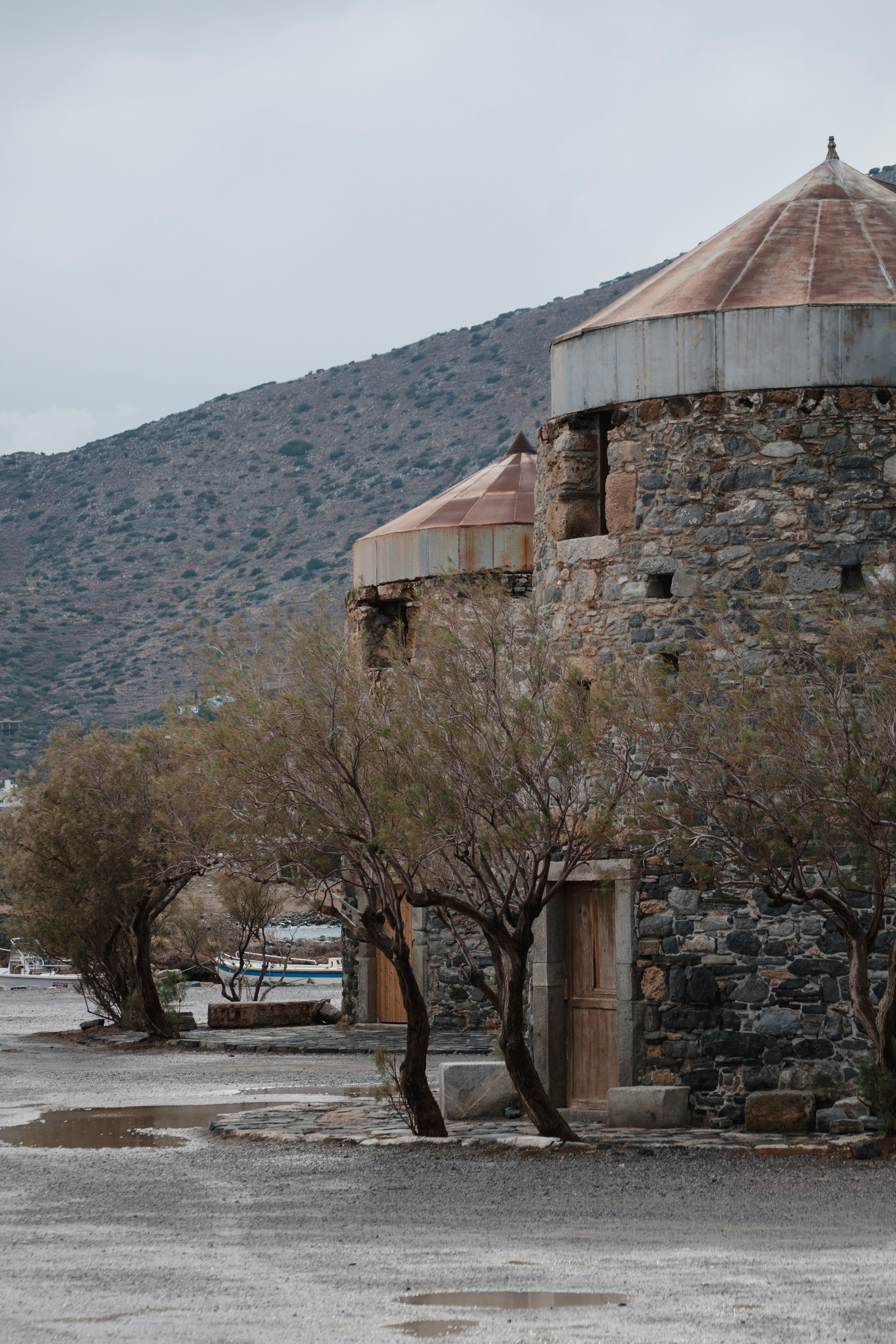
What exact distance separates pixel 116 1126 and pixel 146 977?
9.52 m

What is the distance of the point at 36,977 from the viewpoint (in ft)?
125

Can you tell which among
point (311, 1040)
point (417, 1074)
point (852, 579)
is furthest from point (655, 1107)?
point (311, 1040)

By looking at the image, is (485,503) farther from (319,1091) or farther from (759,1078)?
(759,1078)

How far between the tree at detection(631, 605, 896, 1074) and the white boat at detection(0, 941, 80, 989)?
89.3 ft

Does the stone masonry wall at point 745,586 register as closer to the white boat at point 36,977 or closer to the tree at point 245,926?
the tree at point 245,926

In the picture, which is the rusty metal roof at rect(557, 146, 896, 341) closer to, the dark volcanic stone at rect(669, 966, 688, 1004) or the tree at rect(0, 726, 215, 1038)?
the dark volcanic stone at rect(669, 966, 688, 1004)

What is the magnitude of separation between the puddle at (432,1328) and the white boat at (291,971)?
1190 inches

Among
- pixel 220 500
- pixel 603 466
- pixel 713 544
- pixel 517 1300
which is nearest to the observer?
pixel 517 1300

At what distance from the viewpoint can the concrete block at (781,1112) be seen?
11.9 meters

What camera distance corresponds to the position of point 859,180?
15.0m

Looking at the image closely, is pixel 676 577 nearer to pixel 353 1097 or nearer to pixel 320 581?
pixel 353 1097

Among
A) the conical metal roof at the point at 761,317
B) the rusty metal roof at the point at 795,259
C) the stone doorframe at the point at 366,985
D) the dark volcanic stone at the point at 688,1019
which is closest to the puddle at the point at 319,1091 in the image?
the dark volcanic stone at the point at 688,1019

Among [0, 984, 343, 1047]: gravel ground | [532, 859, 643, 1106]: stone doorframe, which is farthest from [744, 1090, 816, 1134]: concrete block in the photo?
[0, 984, 343, 1047]: gravel ground

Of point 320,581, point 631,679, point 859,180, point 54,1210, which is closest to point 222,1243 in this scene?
point 54,1210
